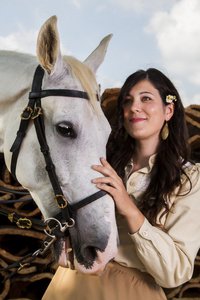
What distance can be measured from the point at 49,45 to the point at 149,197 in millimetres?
948

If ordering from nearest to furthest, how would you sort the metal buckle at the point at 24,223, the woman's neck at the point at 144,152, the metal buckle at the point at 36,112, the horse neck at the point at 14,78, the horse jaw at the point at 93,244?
the horse jaw at the point at 93,244 < the metal buckle at the point at 36,112 < the horse neck at the point at 14,78 < the woman's neck at the point at 144,152 < the metal buckle at the point at 24,223

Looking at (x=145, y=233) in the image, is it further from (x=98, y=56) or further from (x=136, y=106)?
(x=98, y=56)

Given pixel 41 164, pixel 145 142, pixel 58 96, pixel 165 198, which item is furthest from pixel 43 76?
pixel 165 198

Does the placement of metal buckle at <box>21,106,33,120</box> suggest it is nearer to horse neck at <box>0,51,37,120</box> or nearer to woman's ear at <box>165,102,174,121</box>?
horse neck at <box>0,51,37,120</box>

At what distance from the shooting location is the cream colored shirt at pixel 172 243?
1.08m

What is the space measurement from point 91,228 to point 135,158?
2.23ft

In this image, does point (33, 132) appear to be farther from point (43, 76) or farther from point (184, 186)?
point (184, 186)

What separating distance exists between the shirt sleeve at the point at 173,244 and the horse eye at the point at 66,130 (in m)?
0.55

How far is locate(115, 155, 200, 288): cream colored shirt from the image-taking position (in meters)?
1.08

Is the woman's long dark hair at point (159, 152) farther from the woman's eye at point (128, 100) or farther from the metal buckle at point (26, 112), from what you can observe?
the metal buckle at point (26, 112)

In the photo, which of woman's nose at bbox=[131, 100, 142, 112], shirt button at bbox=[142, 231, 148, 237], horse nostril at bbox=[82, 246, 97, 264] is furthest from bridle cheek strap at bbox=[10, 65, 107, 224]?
woman's nose at bbox=[131, 100, 142, 112]

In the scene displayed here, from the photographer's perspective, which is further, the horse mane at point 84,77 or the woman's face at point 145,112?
the woman's face at point 145,112

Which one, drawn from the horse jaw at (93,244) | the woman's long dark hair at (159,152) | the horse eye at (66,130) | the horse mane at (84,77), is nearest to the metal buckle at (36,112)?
the horse eye at (66,130)

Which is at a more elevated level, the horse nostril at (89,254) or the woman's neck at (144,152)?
the woman's neck at (144,152)
